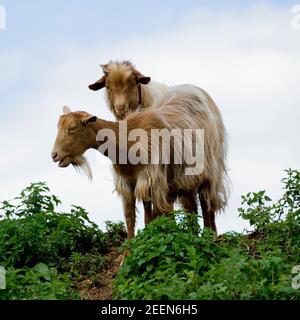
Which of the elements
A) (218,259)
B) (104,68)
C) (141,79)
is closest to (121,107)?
(141,79)

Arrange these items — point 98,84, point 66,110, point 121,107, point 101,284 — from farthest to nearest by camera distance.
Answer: point 98,84 → point 121,107 → point 66,110 → point 101,284

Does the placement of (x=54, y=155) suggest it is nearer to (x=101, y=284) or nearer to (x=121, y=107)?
(x=101, y=284)

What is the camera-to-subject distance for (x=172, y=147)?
44.4ft

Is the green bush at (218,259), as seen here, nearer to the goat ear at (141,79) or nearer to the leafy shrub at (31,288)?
the leafy shrub at (31,288)

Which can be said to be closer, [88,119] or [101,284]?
[101,284]

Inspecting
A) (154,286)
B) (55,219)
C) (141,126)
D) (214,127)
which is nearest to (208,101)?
(214,127)

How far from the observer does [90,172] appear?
1355 cm

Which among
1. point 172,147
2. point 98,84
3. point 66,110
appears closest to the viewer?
point 66,110

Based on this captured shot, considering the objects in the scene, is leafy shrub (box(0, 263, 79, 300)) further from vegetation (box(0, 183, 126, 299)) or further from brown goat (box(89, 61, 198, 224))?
brown goat (box(89, 61, 198, 224))

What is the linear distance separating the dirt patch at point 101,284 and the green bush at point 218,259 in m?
0.86

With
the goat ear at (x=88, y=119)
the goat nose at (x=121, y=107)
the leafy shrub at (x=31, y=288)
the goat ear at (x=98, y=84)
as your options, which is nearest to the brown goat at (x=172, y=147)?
the goat ear at (x=88, y=119)

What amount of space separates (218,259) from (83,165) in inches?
112

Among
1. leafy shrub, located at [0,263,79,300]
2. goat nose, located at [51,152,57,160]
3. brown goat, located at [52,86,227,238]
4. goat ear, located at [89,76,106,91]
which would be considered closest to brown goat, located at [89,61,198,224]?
goat ear, located at [89,76,106,91]

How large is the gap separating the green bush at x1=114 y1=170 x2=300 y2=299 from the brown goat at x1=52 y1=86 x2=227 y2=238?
104cm
